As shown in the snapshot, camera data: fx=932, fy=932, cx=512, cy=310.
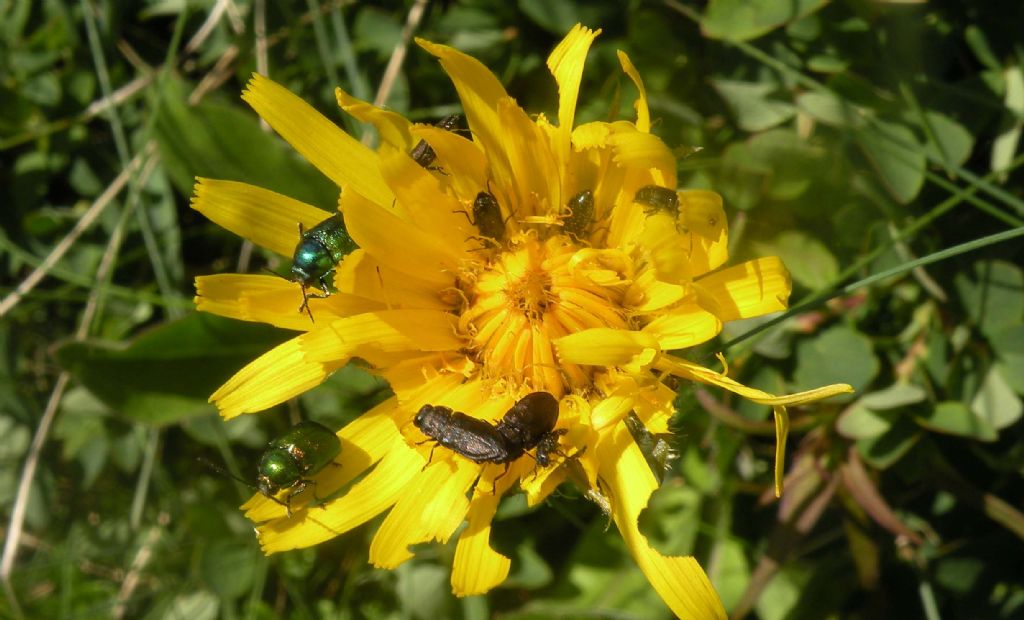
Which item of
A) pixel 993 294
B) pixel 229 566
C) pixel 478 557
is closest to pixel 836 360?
pixel 993 294

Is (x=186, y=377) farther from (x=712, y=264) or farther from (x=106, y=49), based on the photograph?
(x=712, y=264)

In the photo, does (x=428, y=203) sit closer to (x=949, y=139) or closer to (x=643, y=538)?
(x=643, y=538)

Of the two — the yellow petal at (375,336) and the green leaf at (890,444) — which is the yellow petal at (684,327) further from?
the green leaf at (890,444)

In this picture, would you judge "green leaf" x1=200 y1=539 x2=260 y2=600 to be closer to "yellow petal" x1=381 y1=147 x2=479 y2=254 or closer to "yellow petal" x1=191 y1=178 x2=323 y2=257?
"yellow petal" x1=191 y1=178 x2=323 y2=257

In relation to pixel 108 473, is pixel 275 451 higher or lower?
higher

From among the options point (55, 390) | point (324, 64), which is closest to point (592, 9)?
point (324, 64)

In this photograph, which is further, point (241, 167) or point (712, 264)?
point (241, 167)

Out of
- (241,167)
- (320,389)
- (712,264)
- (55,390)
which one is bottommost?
(55,390)

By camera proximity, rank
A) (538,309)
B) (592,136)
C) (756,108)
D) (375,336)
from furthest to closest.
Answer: (756,108)
(538,309)
(375,336)
(592,136)
